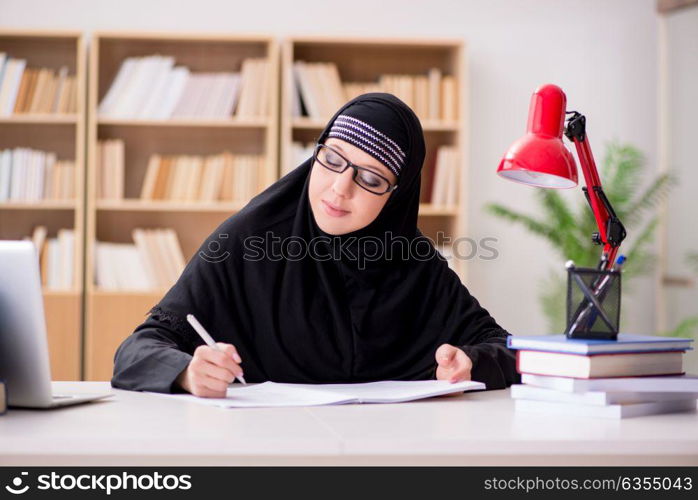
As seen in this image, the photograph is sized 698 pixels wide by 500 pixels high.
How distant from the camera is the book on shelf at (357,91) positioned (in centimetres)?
459

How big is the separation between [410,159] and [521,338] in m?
0.70

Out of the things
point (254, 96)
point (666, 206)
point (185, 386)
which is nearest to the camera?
point (185, 386)

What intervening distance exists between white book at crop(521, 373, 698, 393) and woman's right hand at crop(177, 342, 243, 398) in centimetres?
51

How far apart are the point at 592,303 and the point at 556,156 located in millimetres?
256

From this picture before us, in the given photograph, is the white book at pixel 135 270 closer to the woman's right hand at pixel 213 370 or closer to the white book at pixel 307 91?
the white book at pixel 307 91

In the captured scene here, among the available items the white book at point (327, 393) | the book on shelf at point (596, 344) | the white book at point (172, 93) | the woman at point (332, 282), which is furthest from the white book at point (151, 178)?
the book on shelf at point (596, 344)

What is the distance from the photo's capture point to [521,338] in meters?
1.50

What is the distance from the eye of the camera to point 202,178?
4609 millimetres

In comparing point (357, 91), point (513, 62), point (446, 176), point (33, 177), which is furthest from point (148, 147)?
point (513, 62)

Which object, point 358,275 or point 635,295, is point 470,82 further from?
point 358,275

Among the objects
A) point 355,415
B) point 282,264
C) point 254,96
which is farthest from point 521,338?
point 254,96

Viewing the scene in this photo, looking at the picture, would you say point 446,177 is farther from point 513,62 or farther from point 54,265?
point 54,265

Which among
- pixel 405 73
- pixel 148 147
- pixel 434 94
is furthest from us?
pixel 405 73

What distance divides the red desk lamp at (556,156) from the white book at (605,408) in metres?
0.25
